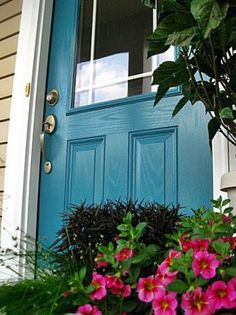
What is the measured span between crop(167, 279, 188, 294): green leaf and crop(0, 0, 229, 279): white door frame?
131 cm

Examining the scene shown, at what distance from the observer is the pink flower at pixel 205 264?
2.28ft

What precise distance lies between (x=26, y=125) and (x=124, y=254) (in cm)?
139

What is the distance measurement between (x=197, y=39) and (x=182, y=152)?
2.17ft

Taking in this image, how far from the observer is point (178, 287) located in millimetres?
695

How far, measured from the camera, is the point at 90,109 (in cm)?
197

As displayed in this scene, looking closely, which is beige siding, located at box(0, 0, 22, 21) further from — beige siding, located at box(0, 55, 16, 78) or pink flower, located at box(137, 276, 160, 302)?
pink flower, located at box(137, 276, 160, 302)

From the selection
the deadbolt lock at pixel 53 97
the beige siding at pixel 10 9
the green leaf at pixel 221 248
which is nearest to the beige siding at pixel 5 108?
the deadbolt lock at pixel 53 97

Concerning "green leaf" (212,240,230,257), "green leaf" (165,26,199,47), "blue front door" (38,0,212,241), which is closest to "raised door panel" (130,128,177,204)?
"blue front door" (38,0,212,241)

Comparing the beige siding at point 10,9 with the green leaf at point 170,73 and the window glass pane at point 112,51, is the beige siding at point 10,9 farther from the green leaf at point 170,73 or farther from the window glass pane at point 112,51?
the green leaf at point 170,73

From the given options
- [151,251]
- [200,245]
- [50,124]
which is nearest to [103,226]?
[151,251]

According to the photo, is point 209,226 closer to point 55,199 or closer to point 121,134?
point 121,134

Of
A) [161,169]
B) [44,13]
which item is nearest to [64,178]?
[161,169]

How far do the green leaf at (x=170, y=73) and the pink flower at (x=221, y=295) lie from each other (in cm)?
71

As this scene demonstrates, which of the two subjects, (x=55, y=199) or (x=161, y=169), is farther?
(x=55, y=199)
